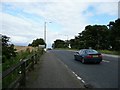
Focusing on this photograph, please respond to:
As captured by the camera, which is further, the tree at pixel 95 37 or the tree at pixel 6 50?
the tree at pixel 95 37

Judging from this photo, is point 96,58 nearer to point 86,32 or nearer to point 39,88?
point 39,88

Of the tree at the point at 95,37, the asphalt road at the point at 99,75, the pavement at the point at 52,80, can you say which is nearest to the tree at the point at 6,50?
the pavement at the point at 52,80

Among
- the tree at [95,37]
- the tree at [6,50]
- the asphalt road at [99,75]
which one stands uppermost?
the tree at [95,37]

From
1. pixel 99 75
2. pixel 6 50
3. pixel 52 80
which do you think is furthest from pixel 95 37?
pixel 6 50

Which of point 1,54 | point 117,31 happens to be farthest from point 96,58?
point 117,31

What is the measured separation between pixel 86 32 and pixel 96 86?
286 feet

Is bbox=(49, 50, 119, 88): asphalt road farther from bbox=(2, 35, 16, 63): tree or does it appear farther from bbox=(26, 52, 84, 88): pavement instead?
bbox=(2, 35, 16, 63): tree

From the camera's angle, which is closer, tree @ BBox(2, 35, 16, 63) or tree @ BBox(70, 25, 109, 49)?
tree @ BBox(2, 35, 16, 63)

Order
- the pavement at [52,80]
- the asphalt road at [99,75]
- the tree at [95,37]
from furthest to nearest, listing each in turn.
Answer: the tree at [95,37], the asphalt road at [99,75], the pavement at [52,80]

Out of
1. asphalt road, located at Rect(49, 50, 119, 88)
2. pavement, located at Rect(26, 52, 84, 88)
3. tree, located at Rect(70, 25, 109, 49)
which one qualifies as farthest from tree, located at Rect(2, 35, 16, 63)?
tree, located at Rect(70, 25, 109, 49)

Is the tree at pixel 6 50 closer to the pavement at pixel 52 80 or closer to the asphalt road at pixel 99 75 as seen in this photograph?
the pavement at pixel 52 80

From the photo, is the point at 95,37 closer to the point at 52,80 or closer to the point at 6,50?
the point at 52,80

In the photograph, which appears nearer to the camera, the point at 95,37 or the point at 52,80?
the point at 52,80

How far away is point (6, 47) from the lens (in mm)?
11742
